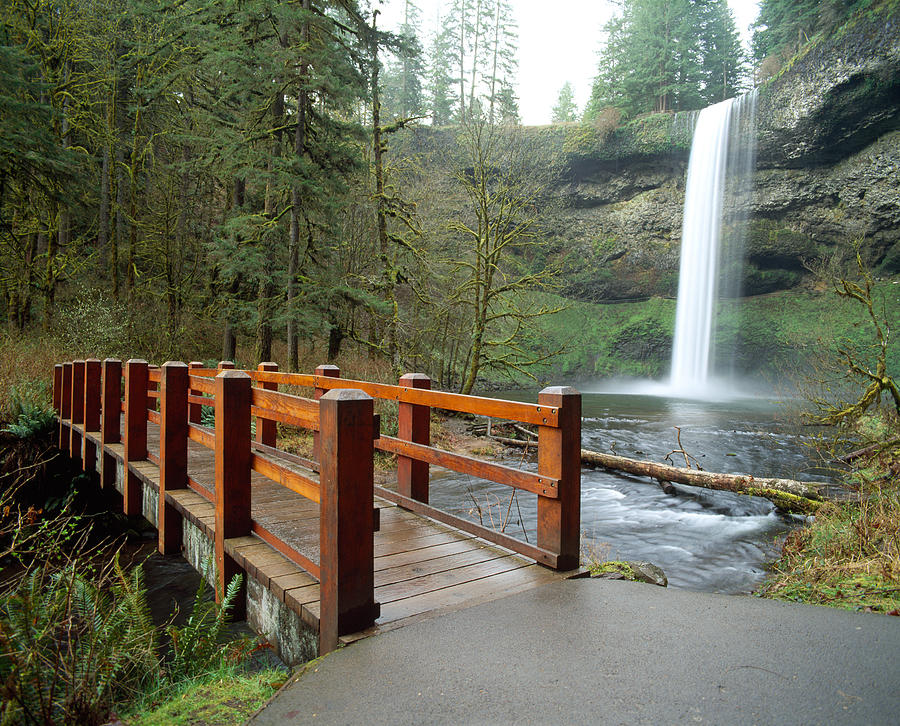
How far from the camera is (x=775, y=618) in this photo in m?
2.52

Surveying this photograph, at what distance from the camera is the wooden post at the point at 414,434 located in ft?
12.9

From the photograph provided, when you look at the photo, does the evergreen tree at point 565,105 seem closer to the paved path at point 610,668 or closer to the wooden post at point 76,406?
the wooden post at point 76,406

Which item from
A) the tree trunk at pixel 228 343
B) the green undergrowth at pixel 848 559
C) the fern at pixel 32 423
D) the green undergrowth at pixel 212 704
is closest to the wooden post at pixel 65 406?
the fern at pixel 32 423

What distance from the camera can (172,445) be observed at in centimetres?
430

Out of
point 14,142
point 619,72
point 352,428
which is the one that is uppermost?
point 619,72

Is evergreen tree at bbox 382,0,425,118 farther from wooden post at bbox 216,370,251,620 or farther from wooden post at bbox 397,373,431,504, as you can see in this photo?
wooden post at bbox 216,370,251,620

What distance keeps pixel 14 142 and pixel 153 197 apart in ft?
21.0

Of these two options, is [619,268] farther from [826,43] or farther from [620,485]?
[620,485]

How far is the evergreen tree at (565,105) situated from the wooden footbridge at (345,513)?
53508 mm

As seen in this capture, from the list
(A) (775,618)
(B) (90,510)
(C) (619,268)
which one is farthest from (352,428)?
(C) (619,268)

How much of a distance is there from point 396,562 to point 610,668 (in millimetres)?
1344

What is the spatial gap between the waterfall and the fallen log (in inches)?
851

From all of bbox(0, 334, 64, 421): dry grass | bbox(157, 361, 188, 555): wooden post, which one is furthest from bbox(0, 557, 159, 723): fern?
bbox(0, 334, 64, 421): dry grass

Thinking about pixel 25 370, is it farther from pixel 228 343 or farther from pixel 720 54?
pixel 720 54
